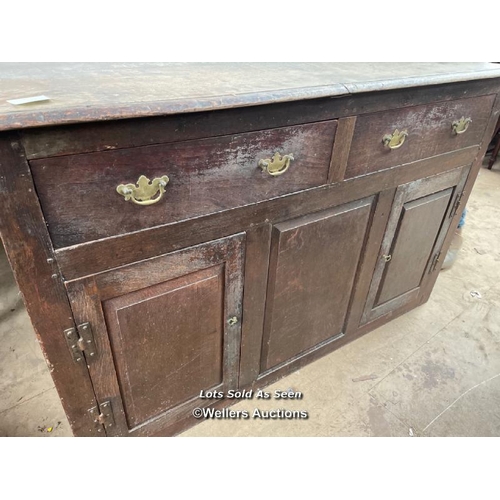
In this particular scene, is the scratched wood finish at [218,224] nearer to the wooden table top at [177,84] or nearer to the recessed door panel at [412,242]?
the recessed door panel at [412,242]

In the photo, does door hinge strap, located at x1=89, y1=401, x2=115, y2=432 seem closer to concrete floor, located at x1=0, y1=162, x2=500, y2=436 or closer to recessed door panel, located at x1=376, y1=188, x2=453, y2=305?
concrete floor, located at x1=0, y1=162, x2=500, y2=436

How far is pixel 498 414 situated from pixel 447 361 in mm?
275

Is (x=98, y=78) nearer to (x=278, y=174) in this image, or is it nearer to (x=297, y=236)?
(x=278, y=174)

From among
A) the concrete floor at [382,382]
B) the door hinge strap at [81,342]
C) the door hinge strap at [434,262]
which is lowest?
the concrete floor at [382,382]

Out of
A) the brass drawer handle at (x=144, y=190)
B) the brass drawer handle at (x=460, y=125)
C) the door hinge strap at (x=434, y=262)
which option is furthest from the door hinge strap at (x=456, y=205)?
the brass drawer handle at (x=144, y=190)

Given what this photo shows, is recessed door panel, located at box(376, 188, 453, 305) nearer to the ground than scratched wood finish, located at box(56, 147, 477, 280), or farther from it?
nearer to the ground

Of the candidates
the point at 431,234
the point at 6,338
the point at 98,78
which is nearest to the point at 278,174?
the point at 98,78

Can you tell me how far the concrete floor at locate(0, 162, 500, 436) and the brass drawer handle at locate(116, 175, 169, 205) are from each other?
937 millimetres

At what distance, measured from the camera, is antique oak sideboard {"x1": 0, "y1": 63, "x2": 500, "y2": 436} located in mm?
730

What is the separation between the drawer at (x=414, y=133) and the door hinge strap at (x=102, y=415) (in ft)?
3.18

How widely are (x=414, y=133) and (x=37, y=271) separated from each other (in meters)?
1.14

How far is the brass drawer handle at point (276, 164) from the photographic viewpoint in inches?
37.0

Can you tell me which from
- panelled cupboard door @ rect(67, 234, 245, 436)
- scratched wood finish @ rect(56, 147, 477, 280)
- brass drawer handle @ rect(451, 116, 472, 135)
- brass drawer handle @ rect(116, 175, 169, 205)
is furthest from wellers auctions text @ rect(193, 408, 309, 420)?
brass drawer handle @ rect(451, 116, 472, 135)

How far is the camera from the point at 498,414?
1.48m
